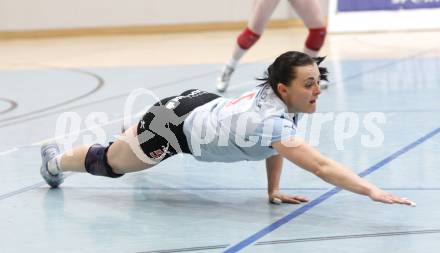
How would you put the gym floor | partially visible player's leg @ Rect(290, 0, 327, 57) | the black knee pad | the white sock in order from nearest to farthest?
1. the gym floor
2. the black knee pad
3. the white sock
4. partially visible player's leg @ Rect(290, 0, 327, 57)

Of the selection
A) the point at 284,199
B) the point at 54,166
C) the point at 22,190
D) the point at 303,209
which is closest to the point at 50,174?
the point at 54,166

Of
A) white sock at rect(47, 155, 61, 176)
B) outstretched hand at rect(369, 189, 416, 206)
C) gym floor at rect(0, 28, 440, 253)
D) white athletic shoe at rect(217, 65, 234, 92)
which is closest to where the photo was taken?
outstretched hand at rect(369, 189, 416, 206)

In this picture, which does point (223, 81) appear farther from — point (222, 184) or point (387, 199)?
point (387, 199)

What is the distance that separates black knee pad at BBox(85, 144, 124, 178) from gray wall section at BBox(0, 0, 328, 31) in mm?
9428

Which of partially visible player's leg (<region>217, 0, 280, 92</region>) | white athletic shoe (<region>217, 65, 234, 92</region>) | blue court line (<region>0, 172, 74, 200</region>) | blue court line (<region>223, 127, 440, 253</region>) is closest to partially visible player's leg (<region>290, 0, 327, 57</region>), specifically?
partially visible player's leg (<region>217, 0, 280, 92</region>)

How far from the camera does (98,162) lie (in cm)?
382

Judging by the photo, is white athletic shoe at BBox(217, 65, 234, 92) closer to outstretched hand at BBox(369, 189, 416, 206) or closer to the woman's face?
the woman's face

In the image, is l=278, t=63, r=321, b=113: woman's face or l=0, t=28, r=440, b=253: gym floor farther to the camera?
l=278, t=63, r=321, b=113: woman's face

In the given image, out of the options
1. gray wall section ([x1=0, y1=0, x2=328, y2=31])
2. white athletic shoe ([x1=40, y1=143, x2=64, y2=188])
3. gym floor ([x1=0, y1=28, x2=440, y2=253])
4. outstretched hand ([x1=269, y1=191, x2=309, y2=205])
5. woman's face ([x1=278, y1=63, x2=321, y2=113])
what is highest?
woman's face ([x1=278, y1=63, x2=321, y2=113])

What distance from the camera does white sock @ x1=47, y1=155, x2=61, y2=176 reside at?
13.0 feet

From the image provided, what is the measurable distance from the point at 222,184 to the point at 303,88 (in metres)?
0.82

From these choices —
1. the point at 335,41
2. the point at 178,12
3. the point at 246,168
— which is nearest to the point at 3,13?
the point at 178,12

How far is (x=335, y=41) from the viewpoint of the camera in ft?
35.6

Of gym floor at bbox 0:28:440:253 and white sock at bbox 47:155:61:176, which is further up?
white sock at bbox 47:155:61:176
